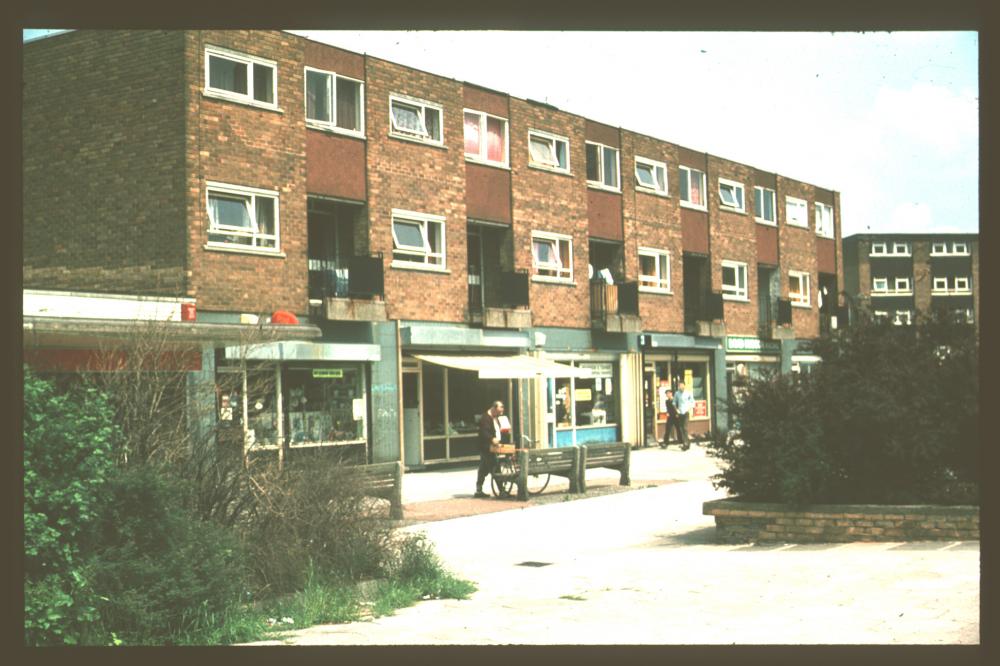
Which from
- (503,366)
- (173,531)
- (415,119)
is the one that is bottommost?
(173,531)

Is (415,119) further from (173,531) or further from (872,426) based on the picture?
(173,531)

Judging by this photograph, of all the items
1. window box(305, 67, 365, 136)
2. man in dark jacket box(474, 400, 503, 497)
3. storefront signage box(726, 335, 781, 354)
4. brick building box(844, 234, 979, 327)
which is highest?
brick building box(844, 234, 979, 327)

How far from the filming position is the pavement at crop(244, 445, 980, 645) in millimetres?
7594

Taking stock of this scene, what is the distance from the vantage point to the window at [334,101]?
79.0 feet

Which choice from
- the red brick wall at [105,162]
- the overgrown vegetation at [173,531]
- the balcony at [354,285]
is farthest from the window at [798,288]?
the overgrown vegetation at [173,531]

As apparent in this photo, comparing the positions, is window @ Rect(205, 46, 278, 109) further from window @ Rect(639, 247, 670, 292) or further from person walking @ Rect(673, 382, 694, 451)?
window @ Rect(639, 247, 670, 292)

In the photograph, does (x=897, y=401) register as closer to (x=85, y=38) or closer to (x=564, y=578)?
(x=564, y=578)

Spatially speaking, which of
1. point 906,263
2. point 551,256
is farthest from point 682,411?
point 906,263

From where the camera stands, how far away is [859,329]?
41.9 feet

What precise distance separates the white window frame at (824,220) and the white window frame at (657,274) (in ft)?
41.5

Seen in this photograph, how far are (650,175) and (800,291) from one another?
39.7 feet

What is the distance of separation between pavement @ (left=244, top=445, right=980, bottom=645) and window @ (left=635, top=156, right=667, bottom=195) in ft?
68.0

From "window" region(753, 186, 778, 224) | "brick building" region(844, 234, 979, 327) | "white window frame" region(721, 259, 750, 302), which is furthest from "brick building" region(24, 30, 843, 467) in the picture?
"brick building" region(844, 234, 979, 327)

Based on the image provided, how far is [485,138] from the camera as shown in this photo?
1132 inches
